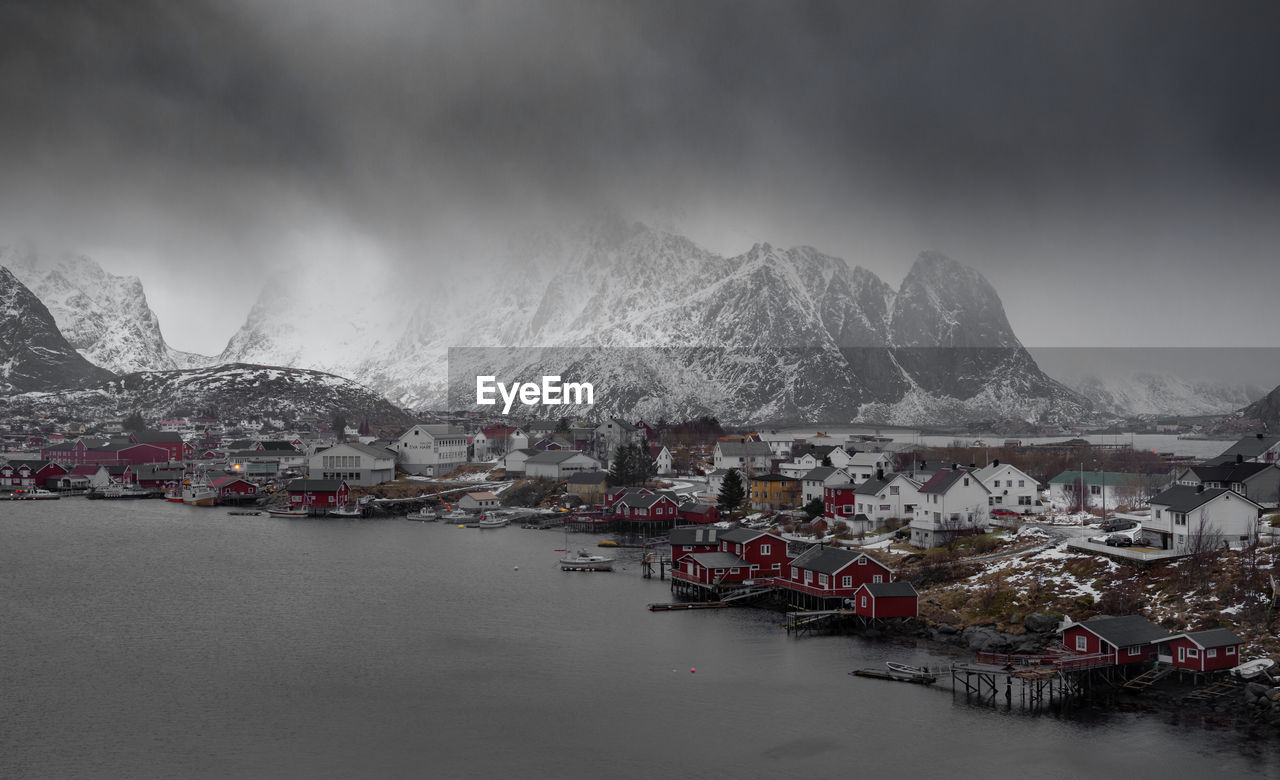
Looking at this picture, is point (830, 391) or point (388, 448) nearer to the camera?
point (388, 448)

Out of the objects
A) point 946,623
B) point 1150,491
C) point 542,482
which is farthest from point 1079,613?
point 542,482

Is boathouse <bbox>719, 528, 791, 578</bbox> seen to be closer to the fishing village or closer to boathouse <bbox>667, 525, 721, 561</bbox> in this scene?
the fishing village

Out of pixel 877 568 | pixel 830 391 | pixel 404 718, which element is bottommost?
pixel 404 718

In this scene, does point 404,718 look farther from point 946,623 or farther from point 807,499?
point 807,499

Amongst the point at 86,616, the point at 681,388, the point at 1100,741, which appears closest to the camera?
the point at 1100,741

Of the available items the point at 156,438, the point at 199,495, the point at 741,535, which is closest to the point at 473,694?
the point at 741,535

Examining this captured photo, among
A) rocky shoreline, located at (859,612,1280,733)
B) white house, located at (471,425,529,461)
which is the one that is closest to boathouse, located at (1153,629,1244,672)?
rocky shoreline, located at (859,612,1280,733)
